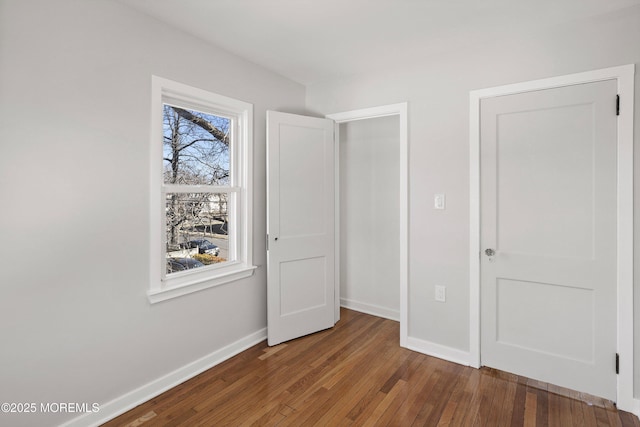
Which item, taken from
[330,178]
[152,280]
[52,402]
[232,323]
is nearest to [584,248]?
[330,178]

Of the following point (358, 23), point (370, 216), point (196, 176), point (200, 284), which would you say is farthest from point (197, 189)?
point (370, 216)

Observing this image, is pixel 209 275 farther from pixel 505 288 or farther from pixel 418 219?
pixel 505 288

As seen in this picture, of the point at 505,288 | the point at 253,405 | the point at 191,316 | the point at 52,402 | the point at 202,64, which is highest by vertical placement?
the point at 202,64

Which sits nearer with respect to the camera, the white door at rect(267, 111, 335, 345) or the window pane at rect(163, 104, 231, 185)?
the window pane at rect(163, 104, 231, 185)

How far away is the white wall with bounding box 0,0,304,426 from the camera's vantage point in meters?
1.55

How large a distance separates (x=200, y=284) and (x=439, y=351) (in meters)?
2.04

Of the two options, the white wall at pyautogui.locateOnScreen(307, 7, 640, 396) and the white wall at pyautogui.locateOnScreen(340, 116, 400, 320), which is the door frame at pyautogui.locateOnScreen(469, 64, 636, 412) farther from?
the white wall at pyautogui.locateOnScreen(340, 116, 400, 320)

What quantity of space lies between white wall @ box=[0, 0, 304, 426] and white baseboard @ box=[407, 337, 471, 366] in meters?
1.84

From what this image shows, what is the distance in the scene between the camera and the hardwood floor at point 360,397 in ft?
6.14

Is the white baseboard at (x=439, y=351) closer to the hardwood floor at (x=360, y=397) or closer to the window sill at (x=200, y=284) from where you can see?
the hardwood floor at (x=360, y=397)

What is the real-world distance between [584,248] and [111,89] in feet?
10.6

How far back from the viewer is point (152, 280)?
6.91 feet

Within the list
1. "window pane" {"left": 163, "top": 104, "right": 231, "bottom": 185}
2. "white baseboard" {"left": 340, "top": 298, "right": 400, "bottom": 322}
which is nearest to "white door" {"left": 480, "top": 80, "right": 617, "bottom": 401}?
"white baseboard" {"left": 340, "top": 298, "right": 400, "bottom": 322}

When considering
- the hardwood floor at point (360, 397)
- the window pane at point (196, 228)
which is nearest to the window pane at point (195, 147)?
the window pane at point (196, 228)
